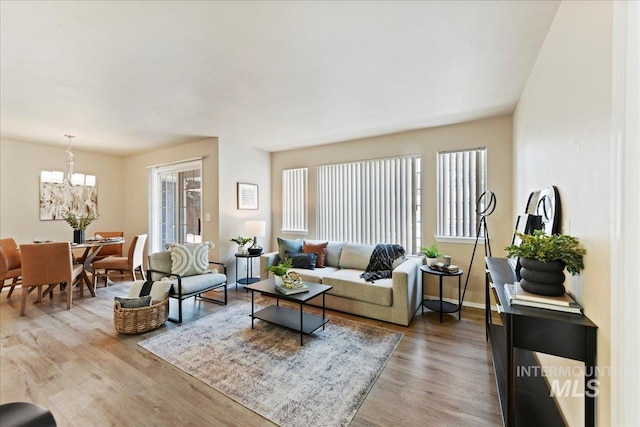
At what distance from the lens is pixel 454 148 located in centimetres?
368

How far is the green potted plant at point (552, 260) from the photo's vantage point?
1.29 metres

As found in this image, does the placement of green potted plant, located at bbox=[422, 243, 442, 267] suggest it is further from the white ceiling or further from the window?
the white ceiling

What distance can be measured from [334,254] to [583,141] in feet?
11.0

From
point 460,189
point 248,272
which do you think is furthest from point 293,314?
point 460,189

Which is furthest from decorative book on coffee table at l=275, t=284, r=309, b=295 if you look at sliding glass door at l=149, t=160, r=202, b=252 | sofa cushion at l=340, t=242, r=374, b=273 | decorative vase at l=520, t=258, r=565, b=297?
sliding glass door at l=149, t=160, r=202, b=252

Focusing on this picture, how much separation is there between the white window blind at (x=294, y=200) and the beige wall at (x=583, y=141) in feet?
12.2

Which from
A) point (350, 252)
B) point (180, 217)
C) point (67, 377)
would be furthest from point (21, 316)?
point (350, 252)

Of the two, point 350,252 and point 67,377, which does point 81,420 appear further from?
point 350,252

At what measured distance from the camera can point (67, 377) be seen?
2096mm

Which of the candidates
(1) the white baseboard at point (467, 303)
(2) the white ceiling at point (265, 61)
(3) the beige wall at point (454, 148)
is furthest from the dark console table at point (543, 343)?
(3) the beige wall at point (454, 148)

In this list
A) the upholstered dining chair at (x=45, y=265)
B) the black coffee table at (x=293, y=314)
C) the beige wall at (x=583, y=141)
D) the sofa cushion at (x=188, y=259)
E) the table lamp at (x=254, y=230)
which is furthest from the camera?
the table lamp at (x=254, y=230)

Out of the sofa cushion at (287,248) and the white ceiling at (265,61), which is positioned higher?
the white ceiling at (265,61)

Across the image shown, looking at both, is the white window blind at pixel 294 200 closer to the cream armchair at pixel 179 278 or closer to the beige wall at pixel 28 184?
the cream armchair at pixel 179 278

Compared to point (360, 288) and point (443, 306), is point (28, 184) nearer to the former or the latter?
point (360, 288)
